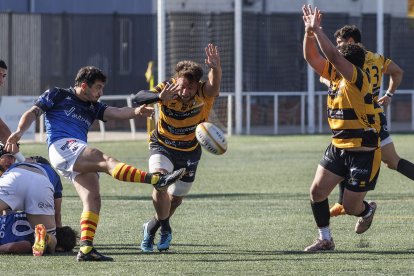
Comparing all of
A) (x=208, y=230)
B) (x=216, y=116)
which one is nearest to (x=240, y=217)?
(x=208, y=230)

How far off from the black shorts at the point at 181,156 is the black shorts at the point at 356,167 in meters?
1.25

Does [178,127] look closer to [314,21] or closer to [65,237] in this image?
[65,237]

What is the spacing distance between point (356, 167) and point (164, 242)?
1.85 metres

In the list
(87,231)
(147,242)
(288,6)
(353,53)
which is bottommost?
(147,242)

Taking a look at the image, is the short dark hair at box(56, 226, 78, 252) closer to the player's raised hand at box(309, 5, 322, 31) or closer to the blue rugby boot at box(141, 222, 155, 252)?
the blue rugby boot at box(141, 222, 155, 252)

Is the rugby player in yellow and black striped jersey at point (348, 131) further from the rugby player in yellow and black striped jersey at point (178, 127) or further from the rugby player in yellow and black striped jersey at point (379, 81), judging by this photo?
the rugby player in yellow and black striped jersey at point (379, 81)

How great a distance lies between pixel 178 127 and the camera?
1071cm

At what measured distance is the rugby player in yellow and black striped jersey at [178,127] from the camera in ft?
34.5

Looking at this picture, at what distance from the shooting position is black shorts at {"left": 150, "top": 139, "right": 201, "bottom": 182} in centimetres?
1066

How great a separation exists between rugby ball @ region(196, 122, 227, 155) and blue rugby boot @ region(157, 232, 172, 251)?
0.96 m

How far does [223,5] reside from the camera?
35.8 m

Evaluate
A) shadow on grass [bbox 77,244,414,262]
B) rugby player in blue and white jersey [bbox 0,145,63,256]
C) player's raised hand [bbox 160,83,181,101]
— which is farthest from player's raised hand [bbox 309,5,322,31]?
rugby player in blue and white jersey [bbox 0,145,63,256]

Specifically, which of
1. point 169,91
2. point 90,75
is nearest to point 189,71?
point 169,91

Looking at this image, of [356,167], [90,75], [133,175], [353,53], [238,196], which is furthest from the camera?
[238,196]
